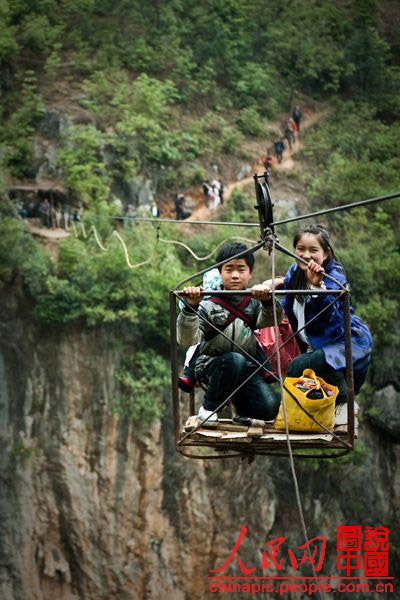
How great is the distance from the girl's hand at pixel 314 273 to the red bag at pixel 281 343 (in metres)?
0.38

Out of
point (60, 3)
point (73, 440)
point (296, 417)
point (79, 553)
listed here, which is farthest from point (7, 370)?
point (296, 417)

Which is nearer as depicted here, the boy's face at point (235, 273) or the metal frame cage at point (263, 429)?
the metal frame cage at point (263, 429)

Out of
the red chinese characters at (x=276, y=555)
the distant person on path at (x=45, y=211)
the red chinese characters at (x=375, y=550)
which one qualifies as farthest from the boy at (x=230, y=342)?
the red chinese characters at (x=375, y=550)

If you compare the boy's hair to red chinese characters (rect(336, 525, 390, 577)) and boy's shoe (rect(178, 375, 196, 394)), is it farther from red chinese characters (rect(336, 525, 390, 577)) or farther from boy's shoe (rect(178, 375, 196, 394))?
red chinese characters (rect(336, 525, 390, 577))

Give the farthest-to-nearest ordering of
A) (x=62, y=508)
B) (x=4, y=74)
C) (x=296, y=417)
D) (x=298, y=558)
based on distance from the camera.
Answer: (x=4, y=74) → (x=298, y=558) → (x=62, y=508) → (x=296, y=417)

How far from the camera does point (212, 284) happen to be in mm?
5418

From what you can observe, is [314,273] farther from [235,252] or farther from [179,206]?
[179,206]

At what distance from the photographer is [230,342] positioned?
502cm

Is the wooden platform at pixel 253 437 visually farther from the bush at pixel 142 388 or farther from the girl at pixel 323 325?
the bush at pixel 142 388

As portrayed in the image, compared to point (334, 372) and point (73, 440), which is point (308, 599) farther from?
point (334, 372)

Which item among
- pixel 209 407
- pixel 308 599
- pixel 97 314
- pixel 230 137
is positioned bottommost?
pixel 308 599

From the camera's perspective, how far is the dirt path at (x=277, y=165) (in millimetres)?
15220

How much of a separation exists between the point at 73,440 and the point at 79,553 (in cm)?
148

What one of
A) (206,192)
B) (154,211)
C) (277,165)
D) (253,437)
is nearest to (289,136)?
(277,165)
